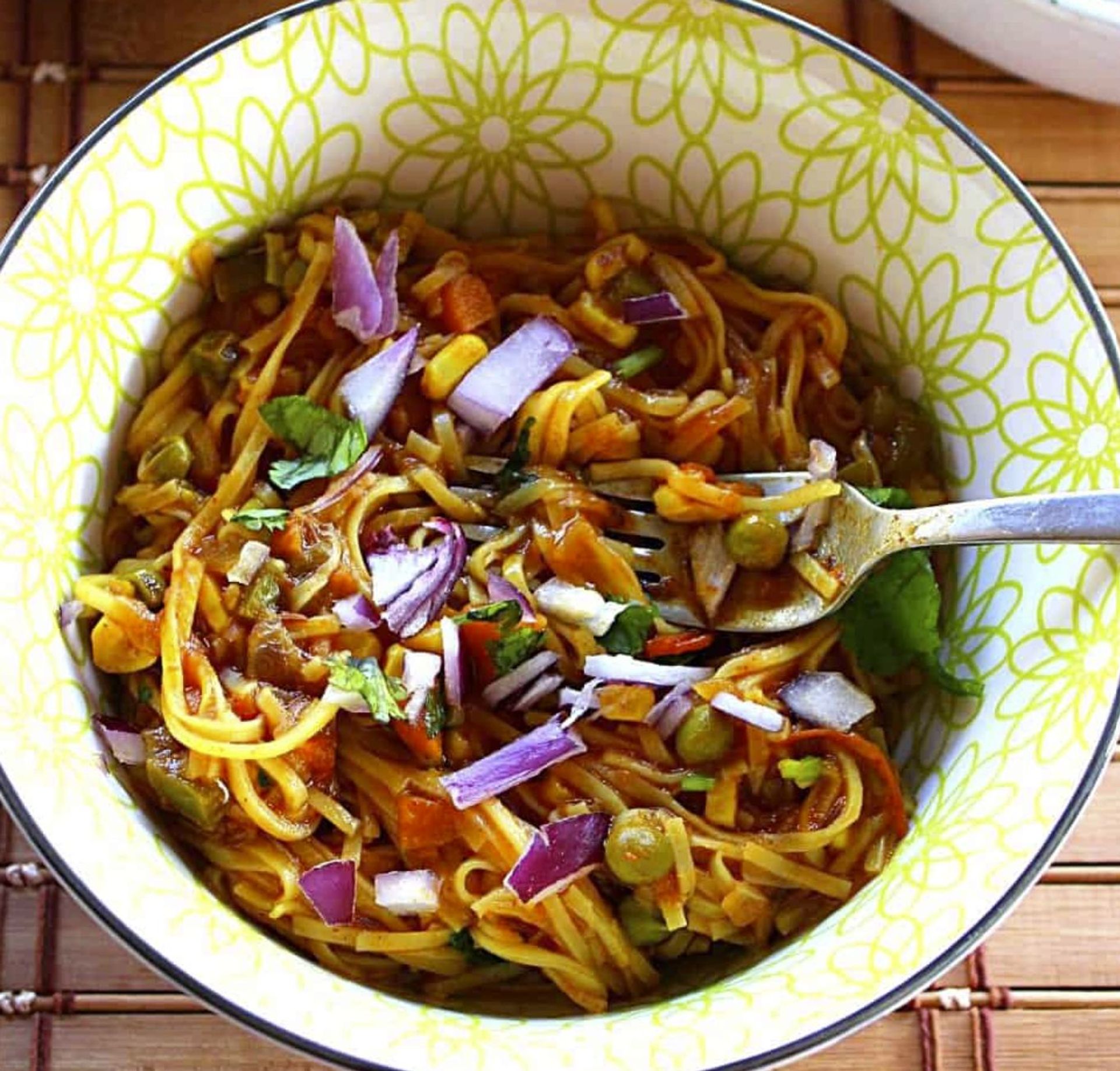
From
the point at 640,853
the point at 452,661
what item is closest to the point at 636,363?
the point at 452,661

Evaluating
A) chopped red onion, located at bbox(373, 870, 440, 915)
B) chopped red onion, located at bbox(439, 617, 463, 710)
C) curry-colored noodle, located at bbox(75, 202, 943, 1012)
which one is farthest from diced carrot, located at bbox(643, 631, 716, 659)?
chopped red onion, located at bbox(373, 870, 440, 915)

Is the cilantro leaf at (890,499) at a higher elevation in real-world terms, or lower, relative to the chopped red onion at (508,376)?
lower

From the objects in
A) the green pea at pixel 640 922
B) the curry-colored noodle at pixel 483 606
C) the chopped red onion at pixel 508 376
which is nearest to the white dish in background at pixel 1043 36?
the curry-colored noodle at pixel 483 606

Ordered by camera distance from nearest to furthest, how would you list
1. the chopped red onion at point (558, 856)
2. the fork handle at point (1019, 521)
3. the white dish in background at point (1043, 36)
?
the fork handle at point (1019, 521), the chopped red onion at point (558, 856), the white dish in background at point (1043, 36)

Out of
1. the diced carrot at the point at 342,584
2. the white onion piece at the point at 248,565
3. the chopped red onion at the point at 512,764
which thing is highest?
the white onion piece at the point at 248,565

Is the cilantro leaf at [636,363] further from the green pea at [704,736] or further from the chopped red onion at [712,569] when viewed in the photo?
the green pea at [704,736]

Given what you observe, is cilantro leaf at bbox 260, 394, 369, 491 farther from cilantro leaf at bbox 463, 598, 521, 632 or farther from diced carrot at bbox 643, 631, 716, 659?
diced carrot at bbox 643, 631, 716, 659

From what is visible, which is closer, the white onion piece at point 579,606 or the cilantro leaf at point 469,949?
the cilantro leaf at point 469,949
